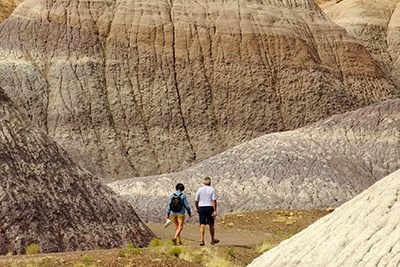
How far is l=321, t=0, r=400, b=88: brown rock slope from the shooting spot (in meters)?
86.4

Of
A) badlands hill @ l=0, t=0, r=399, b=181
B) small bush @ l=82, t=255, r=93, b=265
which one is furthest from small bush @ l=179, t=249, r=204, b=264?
badlands hill @ l=0, t=0, r=399, b=181

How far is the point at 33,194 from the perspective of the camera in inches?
848

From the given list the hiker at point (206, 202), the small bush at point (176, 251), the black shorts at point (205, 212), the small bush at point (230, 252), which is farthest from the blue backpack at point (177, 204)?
the small bush at point (230, 252)

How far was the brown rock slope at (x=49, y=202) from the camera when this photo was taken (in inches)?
821

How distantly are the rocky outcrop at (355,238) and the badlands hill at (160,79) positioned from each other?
41.8 metres

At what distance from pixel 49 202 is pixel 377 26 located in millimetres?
72962

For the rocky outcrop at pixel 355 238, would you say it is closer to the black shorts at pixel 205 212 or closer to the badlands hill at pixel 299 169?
the black shorts at pixel 205 212

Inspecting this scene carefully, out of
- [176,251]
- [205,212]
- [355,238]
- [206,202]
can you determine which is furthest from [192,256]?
[355,238]

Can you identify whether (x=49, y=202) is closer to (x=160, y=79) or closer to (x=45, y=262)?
(x=45, y=262)

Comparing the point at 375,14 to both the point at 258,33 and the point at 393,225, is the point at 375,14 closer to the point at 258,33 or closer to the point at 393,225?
the point at 258,33

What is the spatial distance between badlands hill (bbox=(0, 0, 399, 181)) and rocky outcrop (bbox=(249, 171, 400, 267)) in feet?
137

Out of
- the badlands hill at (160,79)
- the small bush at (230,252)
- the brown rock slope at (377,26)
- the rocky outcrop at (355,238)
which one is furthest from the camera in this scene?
the brown rock slope at (377,26)

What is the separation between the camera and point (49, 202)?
2164 cm

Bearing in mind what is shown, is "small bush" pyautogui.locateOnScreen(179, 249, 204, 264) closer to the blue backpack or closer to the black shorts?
the black shorts
